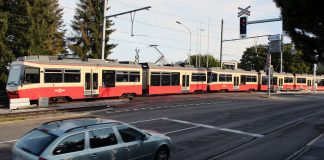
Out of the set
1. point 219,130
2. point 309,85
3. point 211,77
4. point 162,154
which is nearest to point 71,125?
point 162,154

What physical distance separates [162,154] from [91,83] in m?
19.3

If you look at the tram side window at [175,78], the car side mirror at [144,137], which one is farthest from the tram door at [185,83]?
the car side mirror at [144,137]

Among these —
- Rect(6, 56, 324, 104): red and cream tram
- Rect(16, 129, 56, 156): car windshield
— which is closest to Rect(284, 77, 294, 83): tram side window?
Rect(6, 56, 324, 104): red and cream tram

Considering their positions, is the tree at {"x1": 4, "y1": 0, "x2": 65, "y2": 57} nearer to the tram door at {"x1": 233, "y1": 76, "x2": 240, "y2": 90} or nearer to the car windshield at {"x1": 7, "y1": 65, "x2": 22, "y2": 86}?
the car windshield at {"x1": 7, "y1": 65, "x2": 22, "y2": 86}

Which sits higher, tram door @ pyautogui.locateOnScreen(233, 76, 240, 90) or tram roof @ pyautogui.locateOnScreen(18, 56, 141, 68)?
tram roof @ pyautogui.locateOnScreen(18, 56, 141, 68)

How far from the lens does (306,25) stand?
1011 cm

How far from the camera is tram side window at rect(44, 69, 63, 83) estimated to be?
25.3 metres

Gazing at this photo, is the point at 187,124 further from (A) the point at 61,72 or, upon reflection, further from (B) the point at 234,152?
(A) the point at 61,72

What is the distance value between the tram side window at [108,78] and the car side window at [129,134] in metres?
20.5

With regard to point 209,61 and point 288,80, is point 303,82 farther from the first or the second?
point 209,61

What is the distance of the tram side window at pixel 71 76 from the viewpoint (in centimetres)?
2668

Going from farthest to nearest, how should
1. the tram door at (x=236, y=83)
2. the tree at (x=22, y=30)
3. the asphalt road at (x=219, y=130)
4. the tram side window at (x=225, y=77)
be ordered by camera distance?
the tram door at (x=236, y=83)
the tram side window at (x=225, y=77)
the tree at (x=22, y=30)
the asphalt road at (x=219, y=130)

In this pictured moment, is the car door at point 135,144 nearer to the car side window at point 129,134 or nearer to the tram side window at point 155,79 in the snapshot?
the car side window at point 129,134

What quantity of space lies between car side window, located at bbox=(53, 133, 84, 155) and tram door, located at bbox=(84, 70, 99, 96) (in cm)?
2045
